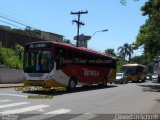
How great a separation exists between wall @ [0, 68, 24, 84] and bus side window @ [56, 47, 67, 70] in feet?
36.0

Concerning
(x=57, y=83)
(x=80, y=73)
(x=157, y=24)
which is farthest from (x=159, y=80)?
(x=57, y=83)

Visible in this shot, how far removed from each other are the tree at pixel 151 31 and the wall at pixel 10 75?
41.3ft

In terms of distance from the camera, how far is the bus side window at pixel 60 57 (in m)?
24.5

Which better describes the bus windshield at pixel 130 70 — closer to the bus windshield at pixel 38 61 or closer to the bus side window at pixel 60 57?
the bus side window at pixel 60 57

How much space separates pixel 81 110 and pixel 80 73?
12.7 meters

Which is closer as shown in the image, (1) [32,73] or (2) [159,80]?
(1) [32,73]

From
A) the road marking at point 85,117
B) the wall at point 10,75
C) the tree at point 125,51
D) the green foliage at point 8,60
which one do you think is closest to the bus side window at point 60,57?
the road marking at point 85,117

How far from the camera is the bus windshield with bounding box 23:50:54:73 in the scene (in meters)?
24.1

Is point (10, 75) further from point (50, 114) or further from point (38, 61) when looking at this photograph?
point (50, 114)

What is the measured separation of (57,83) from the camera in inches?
973

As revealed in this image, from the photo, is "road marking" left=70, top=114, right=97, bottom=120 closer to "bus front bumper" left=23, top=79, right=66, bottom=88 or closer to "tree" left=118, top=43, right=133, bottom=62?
"bus front bumper" left=23, top=79, right=66, bottom=88

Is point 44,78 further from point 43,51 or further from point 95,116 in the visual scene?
point 95,116

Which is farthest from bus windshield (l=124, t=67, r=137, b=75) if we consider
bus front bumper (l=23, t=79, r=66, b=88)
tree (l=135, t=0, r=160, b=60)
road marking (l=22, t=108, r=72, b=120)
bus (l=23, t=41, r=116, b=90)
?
road marking (l=22, t=108, r=72, b=120)

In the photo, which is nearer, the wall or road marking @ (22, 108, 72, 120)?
road marking @ (22, 108, 72, 120)
